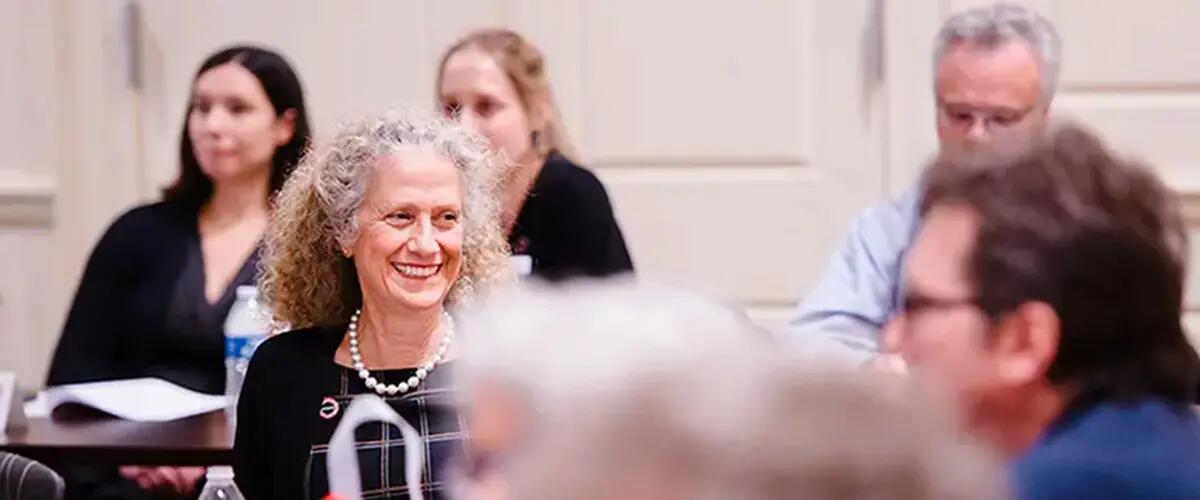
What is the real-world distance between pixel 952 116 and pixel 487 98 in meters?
0.97

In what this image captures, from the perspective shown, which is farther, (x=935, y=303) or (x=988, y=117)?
(x=988, y=117)

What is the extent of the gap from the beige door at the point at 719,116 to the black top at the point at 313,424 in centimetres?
162

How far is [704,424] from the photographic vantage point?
0.86 meters

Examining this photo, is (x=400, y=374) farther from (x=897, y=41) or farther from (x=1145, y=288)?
(x=897, y=41)

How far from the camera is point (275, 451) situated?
7.98 ft

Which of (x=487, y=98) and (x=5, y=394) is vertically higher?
(x=487, y=98)

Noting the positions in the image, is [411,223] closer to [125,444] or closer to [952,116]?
[125,444]

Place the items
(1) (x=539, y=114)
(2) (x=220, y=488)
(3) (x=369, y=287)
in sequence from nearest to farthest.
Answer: (3) (x=369, y=287) → (2) (x=220, y=488) → (1) (x=539, y=114)

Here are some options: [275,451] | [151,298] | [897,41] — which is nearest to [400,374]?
[275,451]

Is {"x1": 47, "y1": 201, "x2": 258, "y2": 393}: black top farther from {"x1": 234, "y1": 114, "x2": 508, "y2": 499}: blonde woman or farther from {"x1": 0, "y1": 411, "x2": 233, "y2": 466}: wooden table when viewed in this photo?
{"x1": 234, "y1": 114, "x2": 508, "y2": 499}: blonde woman

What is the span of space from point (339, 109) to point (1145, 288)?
3.01 metres

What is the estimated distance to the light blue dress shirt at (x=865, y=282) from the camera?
2.86 metres

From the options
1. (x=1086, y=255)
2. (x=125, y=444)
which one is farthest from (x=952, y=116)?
(x=1086, y=255)

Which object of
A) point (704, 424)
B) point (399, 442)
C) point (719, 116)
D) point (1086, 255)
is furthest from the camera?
point (719, 116)
